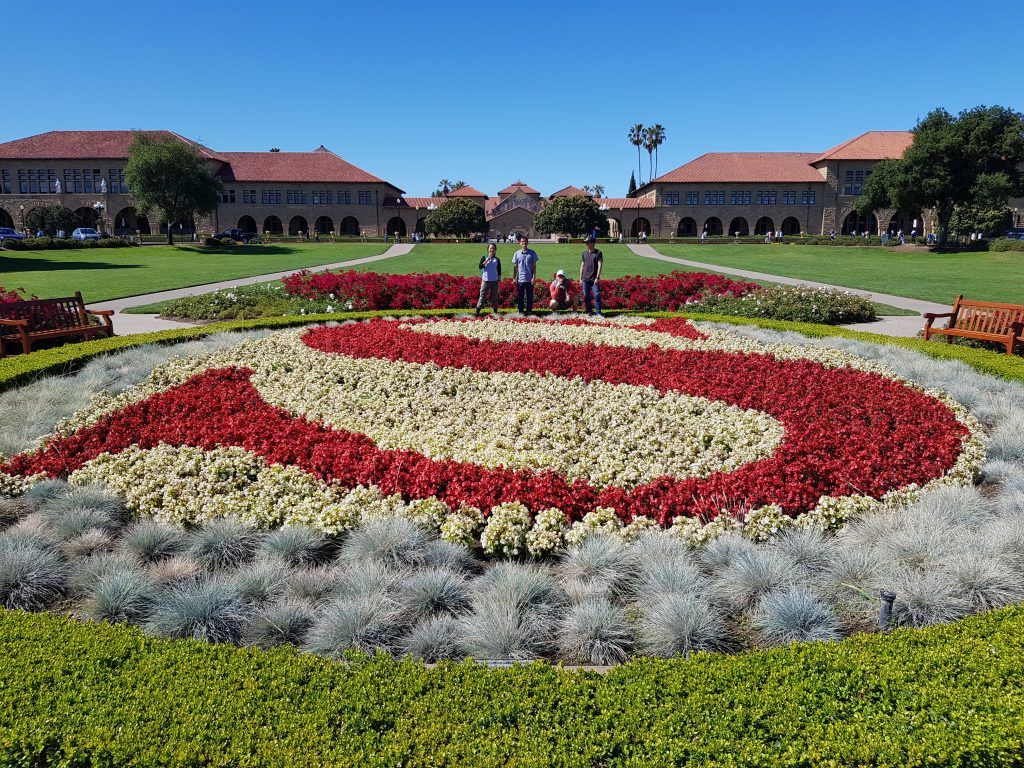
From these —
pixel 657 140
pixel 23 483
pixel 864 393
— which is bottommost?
pixel 23 483

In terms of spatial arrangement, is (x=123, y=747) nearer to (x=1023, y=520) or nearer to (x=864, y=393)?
(x=1023, y=520)

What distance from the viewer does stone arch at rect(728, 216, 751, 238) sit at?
69000 millimetres

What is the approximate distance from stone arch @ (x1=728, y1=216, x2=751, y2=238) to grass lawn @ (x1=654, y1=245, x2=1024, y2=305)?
19.3 metres

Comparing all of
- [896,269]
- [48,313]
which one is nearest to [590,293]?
[48,313]

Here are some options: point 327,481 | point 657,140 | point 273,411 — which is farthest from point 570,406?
point 657,140

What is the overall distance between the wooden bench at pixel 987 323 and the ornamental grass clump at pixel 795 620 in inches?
306

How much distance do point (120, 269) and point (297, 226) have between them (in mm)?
41853

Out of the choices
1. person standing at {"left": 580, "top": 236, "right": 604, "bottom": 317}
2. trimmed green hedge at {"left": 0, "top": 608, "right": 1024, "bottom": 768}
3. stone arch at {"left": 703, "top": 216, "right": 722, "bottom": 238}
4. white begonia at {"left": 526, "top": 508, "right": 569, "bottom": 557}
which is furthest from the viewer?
stone arch at {"left": 703, "top": 216, "right": 722, "bottom": 238}

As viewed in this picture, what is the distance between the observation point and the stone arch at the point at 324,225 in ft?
229

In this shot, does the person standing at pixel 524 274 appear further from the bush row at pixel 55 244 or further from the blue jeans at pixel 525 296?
the bush row at pixel 55 244

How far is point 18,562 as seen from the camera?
3545 millimetres

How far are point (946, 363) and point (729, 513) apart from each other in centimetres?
541

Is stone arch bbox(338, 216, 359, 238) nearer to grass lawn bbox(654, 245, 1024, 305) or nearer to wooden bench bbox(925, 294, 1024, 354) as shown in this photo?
grass lawn bbox(654, 245, 1024, 305)

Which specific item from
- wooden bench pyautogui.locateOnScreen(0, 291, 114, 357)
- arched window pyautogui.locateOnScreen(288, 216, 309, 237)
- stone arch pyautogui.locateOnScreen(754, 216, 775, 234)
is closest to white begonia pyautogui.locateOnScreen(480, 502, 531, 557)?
wooden bench pyautogui.locateOnScreen(0, 291, 114, 357)
